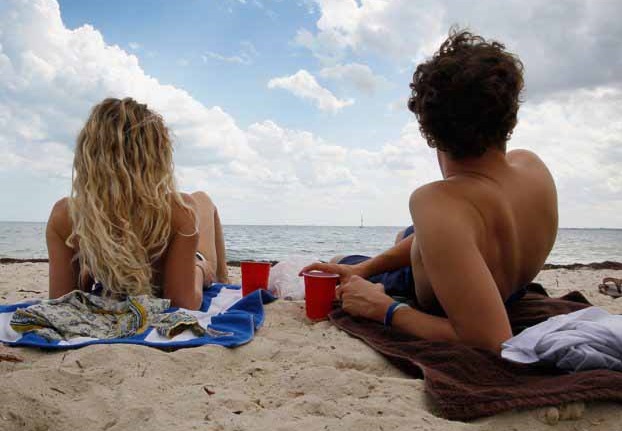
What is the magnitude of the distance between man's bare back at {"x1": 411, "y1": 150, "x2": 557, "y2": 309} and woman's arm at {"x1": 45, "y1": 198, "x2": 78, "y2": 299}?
225 centimetres

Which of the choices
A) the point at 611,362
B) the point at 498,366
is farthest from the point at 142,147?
the point at 611,362

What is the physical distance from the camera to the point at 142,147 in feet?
9.55

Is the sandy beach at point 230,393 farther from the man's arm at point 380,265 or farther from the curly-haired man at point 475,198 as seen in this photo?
the man's arm at point 380,265

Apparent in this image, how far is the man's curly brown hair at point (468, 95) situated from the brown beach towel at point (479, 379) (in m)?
0.96

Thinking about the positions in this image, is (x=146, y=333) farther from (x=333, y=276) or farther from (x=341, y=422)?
(x=341, y=422)

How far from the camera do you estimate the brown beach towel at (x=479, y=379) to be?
164 centimetres

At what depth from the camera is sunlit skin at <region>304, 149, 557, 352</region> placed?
6.52 ft

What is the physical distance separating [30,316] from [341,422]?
6.49ft

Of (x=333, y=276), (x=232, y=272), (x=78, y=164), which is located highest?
(x=78, y=164)

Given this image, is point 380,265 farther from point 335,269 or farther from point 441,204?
point 441,204

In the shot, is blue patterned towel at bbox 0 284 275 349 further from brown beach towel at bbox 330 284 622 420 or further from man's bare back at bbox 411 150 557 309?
man's bare back at bbox 411 150 557 309

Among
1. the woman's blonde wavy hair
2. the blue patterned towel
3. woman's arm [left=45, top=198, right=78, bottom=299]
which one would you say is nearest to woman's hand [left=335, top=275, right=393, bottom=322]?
the blue patterned towel

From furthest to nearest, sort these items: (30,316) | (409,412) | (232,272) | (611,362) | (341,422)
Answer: (232,272)
(30,316)
(611,362)
(409,412)
(341,422)

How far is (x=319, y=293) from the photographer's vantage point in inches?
121
